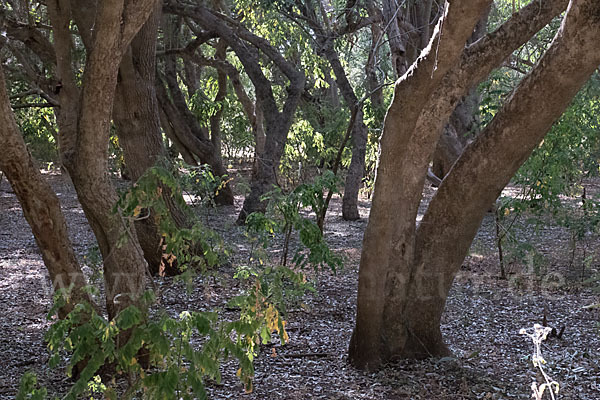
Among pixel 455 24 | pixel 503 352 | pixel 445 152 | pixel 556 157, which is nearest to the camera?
pixel 455 24

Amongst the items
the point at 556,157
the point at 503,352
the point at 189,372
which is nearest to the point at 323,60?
the point at 556,157

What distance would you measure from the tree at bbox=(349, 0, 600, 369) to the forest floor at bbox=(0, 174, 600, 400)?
1.02 ft

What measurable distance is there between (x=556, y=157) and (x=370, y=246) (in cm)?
318

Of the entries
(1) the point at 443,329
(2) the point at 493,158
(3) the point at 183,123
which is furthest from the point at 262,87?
(2) the point at 493,158

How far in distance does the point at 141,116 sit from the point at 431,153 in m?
3.72

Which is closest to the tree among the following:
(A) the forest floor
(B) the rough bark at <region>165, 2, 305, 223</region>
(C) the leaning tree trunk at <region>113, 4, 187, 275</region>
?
(A) the forest floor

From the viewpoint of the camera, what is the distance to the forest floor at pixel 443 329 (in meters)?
4.26

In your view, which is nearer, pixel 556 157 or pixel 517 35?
pixel 517 35

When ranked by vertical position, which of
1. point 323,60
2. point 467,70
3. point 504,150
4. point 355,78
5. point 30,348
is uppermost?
point 355,78

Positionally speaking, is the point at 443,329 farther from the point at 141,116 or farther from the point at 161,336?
the point at 141,116

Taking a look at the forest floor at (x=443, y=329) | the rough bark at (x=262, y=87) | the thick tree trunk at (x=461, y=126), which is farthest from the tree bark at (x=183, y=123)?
the thick tree trunk at (x=461, y=126)

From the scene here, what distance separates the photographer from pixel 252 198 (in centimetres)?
1061

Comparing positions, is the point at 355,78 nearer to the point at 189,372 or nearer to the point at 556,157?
the point at 556,157

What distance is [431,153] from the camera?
4.18 metres
